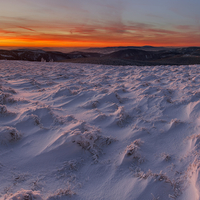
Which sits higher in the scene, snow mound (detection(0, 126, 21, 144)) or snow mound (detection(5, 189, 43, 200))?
snow mound (detection(0, 126, 21, 144))

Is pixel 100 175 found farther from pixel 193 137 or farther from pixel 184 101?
pixel 184 101

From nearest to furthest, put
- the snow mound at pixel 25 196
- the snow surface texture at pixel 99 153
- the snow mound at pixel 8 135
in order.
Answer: the snow mound at pixel 25 196 → the snow surface texture at pixel 99 153 → the snow mound at pixel 8 135

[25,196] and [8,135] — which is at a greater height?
[8,135]

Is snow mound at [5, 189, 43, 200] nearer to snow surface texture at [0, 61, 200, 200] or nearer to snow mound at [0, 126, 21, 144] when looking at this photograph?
snow surface texture at [0, 61, 200, 200]

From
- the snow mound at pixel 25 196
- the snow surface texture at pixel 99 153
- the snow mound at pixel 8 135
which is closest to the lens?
the snow mound at pixel 25 196

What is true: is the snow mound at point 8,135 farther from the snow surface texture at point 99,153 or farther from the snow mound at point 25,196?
the snow mound at point 25,196

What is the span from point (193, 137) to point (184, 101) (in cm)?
151

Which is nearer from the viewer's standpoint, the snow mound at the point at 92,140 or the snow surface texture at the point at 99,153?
the snow surface texture at the point at 99,153

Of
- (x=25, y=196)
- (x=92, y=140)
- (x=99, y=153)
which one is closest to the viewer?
(x=25, y=196)

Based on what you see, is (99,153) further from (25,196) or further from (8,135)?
(8,135)

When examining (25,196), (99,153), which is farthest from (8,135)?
(99,153)

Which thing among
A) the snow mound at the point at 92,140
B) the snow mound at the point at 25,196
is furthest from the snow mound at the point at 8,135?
the snow mound at the point at 25,196

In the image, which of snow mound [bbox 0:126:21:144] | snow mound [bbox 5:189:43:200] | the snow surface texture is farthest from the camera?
snow mound [bbox 0:126:21:144]

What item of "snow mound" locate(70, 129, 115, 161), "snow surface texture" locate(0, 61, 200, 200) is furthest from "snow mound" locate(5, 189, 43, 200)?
"snow mound" locate(70, 129, 115, 161)
